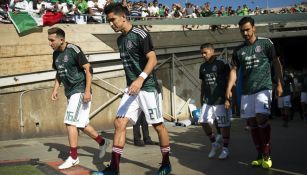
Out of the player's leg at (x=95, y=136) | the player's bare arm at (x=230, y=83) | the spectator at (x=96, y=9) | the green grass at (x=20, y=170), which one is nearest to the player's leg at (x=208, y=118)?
the player's bare arm at (x=230, y=83)

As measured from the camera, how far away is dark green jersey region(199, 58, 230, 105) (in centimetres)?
667

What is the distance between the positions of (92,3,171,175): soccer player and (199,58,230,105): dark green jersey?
1.83m

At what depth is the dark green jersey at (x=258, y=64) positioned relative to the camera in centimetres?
556

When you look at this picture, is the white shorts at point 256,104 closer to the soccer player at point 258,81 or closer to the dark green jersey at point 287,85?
the soccer player at point 258,81

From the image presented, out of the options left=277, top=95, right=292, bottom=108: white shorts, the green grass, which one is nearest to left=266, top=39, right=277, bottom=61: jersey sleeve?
the green grass

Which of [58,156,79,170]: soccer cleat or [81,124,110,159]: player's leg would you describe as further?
[81,124,110,159]: player's leg

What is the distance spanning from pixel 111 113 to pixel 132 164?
6.68m

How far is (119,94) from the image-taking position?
12516 millimetres

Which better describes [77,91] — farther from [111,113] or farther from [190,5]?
[190,5]

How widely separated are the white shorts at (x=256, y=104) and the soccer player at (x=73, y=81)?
2.29 metres

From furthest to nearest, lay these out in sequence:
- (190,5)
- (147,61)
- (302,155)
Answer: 1. (190,5)
2. (302,155)
3. (147,61)

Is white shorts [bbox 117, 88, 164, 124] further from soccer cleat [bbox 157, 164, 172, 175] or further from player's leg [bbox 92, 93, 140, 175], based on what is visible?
soccer cleat [bbox 157, 164, 172, 175]

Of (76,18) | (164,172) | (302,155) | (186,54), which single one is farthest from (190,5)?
(164,172)

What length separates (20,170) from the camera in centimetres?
556
